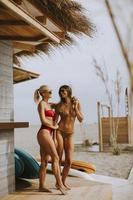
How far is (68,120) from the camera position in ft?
19.1

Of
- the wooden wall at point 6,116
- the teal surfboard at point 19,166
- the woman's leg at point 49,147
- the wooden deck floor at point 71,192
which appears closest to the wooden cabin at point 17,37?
the wooden wall at point 6,116

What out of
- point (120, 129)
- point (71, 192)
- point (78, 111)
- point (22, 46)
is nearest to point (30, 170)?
point (71, 192)

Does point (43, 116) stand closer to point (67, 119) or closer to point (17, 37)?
point (67, 119)

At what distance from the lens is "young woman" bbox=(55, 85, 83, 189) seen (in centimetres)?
569

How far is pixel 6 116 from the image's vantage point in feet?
19.5

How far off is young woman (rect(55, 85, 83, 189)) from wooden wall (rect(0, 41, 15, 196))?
0.72 m

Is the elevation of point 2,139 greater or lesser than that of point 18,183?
greater

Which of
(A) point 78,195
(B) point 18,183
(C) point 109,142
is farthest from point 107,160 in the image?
(A) point 78,195

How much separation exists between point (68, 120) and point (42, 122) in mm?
481

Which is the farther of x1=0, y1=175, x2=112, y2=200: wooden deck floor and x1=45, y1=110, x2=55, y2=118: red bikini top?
x1=45, y1=110, x2=55, y2=118: red bikini top

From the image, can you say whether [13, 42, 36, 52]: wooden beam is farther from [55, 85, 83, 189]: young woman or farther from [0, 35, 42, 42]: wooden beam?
[55, 85, 83, 189]: young woman

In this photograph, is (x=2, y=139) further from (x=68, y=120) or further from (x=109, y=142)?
(x=109, y=142)

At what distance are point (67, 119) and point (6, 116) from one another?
2.93 ft

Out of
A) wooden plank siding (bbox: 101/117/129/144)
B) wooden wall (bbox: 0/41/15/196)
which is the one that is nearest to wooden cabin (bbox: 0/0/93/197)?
wooden wall (bbox: 0/41/15/196)
